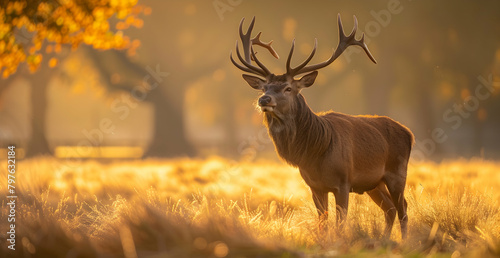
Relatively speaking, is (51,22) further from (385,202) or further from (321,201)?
(385,202)

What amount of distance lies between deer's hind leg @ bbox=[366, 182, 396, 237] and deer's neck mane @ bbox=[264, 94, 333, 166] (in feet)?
4.69

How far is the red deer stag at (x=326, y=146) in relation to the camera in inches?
252

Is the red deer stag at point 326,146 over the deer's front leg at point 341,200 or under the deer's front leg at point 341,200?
over

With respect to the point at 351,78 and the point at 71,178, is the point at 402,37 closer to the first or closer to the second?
the point at 351,78

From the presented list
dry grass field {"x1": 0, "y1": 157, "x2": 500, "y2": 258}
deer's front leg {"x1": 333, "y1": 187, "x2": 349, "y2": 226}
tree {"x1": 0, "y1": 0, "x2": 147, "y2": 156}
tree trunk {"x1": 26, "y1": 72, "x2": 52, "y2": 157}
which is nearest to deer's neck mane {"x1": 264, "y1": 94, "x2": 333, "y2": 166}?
deer's front leg {"x1": 333, "y1": 187, "x2": 349, "y2": 226}

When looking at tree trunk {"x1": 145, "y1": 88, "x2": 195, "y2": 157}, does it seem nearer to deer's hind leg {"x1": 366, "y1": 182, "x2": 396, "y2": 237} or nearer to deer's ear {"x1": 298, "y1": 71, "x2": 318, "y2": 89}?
deer's hind leg {"x1": 366, "y1": 182, "x2": 396, "y2": 237}

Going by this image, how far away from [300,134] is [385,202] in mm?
1808

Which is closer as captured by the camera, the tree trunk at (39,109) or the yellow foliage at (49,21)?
the yellow foliage at (49,21)

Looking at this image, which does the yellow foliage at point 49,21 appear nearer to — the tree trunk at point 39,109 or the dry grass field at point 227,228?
the dry grass field at point 227,228

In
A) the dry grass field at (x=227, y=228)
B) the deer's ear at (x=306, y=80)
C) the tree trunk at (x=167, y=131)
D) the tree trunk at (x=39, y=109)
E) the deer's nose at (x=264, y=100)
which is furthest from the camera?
the tree trunk at (x=167, y=131)

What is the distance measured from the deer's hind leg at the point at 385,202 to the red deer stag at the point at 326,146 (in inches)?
0.5

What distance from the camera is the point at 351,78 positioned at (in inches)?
1101

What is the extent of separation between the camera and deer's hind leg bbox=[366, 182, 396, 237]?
7.30 meters

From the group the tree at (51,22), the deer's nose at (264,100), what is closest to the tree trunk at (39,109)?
the tree at (51,22)
